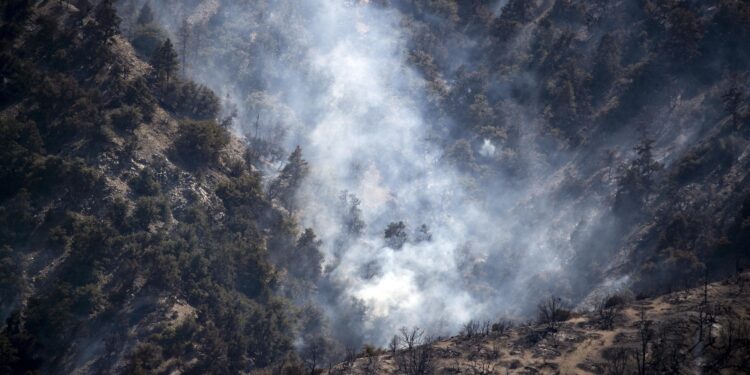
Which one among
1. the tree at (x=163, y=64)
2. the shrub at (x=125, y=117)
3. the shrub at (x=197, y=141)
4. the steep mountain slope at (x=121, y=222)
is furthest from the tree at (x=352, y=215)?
the shrub at (x=125, y=117)

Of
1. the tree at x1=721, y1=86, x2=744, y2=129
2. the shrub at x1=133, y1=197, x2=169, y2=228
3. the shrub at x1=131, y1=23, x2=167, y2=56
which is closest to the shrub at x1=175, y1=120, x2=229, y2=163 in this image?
the shrub at x1=133, y1=197, x2=169, y2=228

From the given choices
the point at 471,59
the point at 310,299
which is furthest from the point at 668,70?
the point at 310,299

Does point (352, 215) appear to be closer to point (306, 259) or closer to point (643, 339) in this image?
point (306, 259)

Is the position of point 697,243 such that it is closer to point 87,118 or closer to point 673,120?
point 673,120

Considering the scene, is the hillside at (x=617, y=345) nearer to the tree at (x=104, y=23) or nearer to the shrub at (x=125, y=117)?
the shrub at (x=125, y=117)

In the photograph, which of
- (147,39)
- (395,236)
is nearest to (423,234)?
(395,236)

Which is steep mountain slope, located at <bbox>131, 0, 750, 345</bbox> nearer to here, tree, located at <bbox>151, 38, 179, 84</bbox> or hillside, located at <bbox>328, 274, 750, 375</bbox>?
hillside, located at <bbox>328, 274, 750, 375</bbox>
